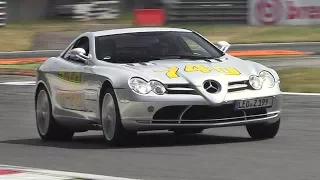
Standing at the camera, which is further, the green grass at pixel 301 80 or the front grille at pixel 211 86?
the green grass at pixel 301 80

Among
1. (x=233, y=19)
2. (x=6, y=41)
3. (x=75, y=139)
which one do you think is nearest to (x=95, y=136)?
(x=75, y=139)

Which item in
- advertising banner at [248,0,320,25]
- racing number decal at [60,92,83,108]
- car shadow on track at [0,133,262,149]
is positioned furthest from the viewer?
advertising banner at [248,0,320,25]

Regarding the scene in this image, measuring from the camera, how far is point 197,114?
977 cm

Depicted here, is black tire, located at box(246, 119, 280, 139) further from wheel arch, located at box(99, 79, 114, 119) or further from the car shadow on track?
wheel arch, located at box(99, 79, 114, 119)

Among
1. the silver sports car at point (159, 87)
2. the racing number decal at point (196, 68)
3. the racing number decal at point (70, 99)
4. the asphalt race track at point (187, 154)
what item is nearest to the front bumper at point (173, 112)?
the silver sports car at point (159, 87)

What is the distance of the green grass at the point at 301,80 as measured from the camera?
54.4ft

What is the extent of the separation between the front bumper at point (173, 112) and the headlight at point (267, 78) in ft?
1.01

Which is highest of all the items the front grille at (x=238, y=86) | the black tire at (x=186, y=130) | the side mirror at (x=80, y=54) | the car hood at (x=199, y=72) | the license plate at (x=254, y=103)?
the car hood at (x=199, y=72)

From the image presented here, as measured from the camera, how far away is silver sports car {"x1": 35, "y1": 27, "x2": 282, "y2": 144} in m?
9.70

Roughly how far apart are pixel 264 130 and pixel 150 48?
152 cm

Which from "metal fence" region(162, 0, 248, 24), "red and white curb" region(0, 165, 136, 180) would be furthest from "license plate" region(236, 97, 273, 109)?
"metal fence" region(162, 0, 248, 24)

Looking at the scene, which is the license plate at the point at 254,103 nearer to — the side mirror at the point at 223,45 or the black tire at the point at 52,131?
the side mirror at the point at 223,45

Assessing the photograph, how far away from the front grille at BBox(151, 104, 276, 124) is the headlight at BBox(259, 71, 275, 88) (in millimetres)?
434

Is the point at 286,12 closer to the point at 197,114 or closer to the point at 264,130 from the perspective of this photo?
the point at 264,130
